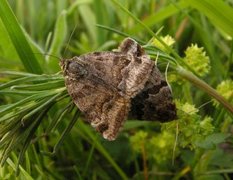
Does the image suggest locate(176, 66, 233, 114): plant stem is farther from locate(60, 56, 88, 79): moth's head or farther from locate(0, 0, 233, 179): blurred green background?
locate(60, 56, 88, 79): moth's head

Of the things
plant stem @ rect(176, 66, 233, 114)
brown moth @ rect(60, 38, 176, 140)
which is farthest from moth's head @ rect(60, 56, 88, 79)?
plant stem @ rect(176, 66, 233, 114)

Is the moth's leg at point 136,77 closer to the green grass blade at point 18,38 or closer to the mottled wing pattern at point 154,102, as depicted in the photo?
the mottled wing pattern at point 154,102

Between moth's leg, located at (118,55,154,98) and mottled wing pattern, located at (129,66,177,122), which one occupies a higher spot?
moth's leg, located at (118,55,154,98)

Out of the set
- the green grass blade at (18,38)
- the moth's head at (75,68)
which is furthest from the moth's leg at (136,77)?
the green grass blade at (18,38)

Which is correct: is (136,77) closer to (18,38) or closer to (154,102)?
(154,102)

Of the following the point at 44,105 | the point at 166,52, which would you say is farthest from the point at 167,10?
the point at 44,105

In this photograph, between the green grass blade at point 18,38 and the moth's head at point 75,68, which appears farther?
the green grass blade at point 18,38

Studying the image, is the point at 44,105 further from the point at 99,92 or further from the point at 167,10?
the point at 167,10
